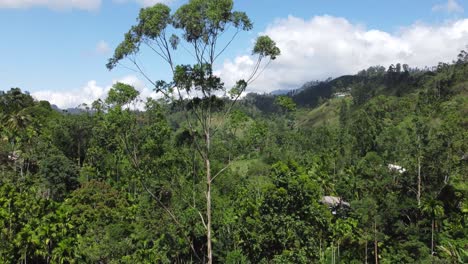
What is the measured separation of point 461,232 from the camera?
33062 millimetres

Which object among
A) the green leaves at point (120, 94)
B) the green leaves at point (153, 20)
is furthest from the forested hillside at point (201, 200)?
the green leaves at point (153, 20)

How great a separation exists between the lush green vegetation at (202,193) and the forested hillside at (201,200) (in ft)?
0.39

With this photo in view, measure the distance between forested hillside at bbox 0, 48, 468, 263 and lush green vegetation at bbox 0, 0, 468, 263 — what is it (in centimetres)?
12

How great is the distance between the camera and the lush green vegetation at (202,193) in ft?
52.4

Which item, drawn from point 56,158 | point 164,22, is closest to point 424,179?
point 164,22

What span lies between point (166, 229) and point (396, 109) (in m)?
83.7

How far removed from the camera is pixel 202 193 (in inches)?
1447

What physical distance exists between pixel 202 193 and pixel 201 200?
739 millimetres

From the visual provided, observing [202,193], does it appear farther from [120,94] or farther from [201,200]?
[120,94]

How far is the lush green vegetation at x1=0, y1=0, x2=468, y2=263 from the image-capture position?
16.0m

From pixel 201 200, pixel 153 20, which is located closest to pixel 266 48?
pixel 153 20

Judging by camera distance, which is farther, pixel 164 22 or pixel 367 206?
pixel 367 206

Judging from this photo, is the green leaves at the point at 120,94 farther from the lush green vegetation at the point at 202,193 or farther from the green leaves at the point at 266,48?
the green leaves at the point at 266,48

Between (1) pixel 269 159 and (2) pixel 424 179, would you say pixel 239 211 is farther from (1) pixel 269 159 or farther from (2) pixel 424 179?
(1) pixel 269 159
